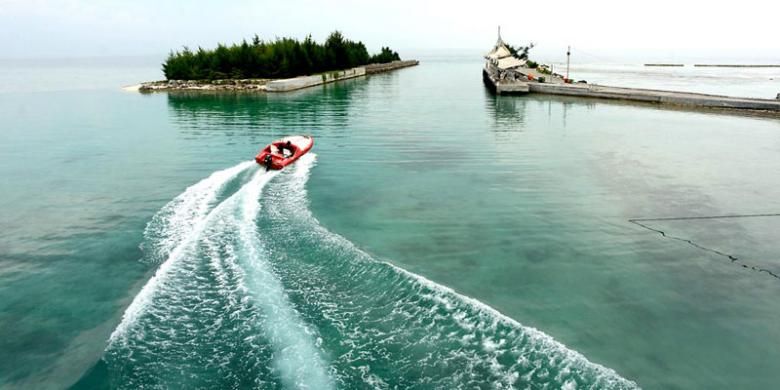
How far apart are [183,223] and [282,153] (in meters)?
11.2

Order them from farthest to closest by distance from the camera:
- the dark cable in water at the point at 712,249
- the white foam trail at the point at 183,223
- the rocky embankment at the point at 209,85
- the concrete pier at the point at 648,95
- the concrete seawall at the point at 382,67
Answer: the concrete seawall at the point at 382,67
the rocky embankment at the point at 209,85
the concrete pier at the point at 648,95
the dark cable in water at the point at 712,249
the white foam trail at the point at 183,223

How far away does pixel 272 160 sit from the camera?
28047mm

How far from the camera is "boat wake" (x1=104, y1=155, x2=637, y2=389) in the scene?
10.2m

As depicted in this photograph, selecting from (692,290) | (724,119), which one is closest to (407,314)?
(692,290)

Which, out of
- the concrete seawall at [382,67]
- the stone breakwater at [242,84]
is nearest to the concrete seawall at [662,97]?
→ the stone breakwater at [242,84]

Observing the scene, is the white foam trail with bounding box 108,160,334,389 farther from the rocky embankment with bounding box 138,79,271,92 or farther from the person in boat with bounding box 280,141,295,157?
the rocky embankment with bounding box 138,79,271,92

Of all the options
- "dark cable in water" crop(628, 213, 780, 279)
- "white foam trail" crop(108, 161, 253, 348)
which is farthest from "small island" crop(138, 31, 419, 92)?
"dark cable in water" crop(628, 213, 780, 279)

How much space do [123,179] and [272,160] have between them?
27.4ft

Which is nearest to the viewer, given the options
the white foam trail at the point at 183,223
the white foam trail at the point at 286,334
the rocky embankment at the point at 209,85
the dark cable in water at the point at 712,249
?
the white foam trail at the point at 286,334

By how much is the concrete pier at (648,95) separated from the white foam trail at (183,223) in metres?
49.5

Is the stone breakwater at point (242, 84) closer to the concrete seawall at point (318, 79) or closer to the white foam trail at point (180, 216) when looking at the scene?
the concrete seawall at point (318, 79)

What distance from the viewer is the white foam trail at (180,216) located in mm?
17531

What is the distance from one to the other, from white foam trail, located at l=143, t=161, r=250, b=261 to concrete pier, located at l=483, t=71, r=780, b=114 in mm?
51185

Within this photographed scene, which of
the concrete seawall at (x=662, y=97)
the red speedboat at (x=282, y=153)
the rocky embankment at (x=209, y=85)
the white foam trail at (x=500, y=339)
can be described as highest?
the rocky embankment at (x=209, y=85)
